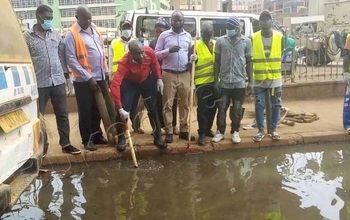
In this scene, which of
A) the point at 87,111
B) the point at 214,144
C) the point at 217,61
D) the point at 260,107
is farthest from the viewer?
the point at 260,107

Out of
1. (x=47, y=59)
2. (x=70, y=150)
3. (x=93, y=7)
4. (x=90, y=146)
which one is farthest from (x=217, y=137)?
(x=93, y=7)

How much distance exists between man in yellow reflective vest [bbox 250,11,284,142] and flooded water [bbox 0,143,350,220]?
524mm

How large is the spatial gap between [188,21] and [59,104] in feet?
20.9

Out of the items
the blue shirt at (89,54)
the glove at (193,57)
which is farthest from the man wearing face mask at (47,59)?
the glove at (193,57)

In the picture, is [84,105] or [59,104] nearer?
[59,104]

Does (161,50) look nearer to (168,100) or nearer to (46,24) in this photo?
(168,100)

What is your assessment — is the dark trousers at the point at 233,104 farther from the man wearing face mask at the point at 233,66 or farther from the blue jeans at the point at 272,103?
the blue jeans at the point at 272,103

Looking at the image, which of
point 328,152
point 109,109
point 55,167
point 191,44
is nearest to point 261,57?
point 191,44

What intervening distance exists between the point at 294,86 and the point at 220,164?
4.73 metres

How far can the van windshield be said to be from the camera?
A: 309 cm

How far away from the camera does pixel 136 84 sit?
5.57 meters

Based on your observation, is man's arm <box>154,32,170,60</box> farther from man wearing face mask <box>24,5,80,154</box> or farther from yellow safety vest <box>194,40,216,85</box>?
man wearing face mask <box>24,5,80,154</box>

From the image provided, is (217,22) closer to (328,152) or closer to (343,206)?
(328,152)

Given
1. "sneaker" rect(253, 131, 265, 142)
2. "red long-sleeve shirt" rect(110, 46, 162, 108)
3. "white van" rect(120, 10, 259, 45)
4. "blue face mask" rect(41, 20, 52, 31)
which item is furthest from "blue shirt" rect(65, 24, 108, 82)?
"white van" rect(120, 10, 259, 45)
